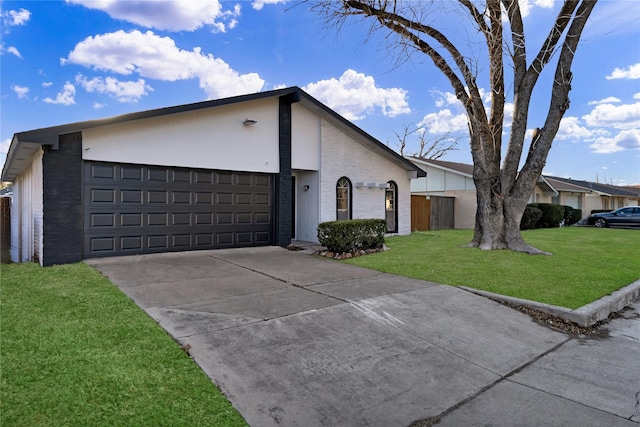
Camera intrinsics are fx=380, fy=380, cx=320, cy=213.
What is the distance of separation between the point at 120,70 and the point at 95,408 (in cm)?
1273

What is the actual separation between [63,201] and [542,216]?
2254 cm

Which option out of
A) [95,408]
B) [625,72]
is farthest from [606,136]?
[95,408]

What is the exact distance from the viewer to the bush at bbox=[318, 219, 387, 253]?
33.0 feet

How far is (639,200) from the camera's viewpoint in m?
38.8

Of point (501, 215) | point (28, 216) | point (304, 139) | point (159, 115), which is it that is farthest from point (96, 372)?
point (501, 215)

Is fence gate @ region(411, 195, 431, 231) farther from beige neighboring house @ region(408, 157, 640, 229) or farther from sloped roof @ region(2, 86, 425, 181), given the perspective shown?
sloped roof @ region(2, 86, 425, 181)

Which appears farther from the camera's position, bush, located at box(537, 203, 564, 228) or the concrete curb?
bush, located at box(537, 203, 564, 228)

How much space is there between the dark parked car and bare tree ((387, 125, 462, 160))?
17435 millimetres

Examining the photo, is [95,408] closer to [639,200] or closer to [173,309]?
[173,309]

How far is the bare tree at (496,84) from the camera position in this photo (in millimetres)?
10086

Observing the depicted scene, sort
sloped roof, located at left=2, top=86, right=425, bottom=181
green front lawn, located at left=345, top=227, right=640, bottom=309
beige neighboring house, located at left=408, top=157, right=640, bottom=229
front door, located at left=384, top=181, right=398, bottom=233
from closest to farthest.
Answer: green front lawn, located at left=345, top=227, right=640, bottom=309, sloped roof, located at left=2, top=86, right=425, bottom=181, front door, located at left=384, top=181, right=398, bottom=233, beige neighboring house, located at left=408, top=157, right=640, bottom=229

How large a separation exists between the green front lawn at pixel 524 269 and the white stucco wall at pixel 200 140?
4.42m

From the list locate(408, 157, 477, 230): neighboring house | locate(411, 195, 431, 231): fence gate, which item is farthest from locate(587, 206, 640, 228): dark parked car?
locate(411, 195, 431, 231): fence gate

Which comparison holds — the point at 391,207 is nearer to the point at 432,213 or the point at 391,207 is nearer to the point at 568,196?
the point at 432,213
